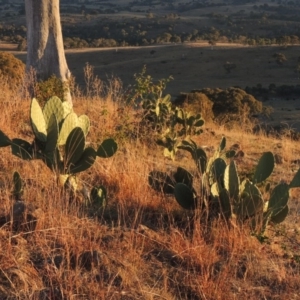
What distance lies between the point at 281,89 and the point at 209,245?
34.0 meters

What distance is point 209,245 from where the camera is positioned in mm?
3383

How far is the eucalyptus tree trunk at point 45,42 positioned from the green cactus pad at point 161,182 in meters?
4.40

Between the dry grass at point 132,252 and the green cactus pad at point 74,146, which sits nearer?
the dry grass at point 132,252

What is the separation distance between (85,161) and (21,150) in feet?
1.55

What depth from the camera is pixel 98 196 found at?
392cm

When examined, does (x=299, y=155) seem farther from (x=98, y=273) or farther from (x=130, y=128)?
(x=98, y=273)

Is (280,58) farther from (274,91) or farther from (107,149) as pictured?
(107,149)

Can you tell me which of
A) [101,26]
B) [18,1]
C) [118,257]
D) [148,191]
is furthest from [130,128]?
[18,1]

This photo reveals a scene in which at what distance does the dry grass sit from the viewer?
2791mm

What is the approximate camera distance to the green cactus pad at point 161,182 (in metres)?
4.14

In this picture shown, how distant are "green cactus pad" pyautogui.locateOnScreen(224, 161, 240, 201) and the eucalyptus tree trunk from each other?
4.96 m

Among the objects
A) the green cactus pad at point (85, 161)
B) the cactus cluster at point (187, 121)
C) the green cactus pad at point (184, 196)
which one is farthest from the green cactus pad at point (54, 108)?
the cactus cluster at point (187, 121)

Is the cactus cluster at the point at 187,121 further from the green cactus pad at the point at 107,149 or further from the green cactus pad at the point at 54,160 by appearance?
the green cactus pad at the point at 54,160

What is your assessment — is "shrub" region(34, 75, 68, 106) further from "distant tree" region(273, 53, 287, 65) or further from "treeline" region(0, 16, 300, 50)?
"treeline" region(0, 16, 300, 50)
